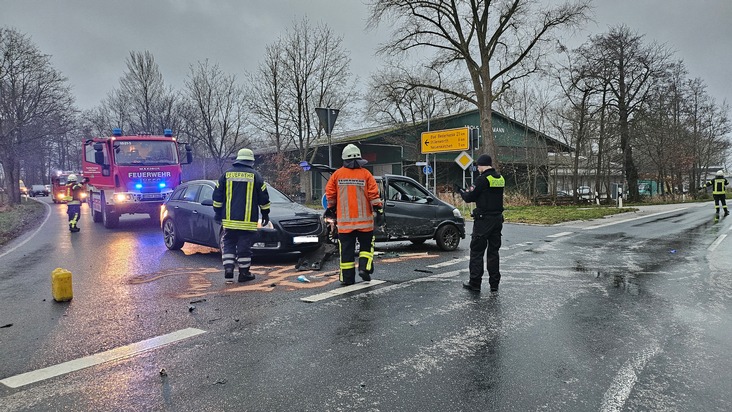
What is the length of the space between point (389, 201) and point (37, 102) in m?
29.9

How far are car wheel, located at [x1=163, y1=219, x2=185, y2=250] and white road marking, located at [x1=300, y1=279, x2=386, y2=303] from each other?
5.00 m

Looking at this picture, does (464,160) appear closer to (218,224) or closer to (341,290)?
(218,224)

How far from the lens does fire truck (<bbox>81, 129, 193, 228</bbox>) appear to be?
572 inches

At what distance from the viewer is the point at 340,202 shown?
6562 mm

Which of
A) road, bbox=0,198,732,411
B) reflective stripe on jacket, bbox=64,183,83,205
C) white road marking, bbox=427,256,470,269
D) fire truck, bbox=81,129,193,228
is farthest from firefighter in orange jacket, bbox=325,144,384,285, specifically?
reflective stripe on jacket, bbox=64,183,83,205

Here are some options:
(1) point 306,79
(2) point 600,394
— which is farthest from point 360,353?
(1) point 306,79

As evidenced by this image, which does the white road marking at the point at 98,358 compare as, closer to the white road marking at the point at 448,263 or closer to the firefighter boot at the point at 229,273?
the firefighter boot at the point at 229,273

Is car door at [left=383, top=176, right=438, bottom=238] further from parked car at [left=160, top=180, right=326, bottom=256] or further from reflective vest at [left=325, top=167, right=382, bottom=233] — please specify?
reflective vest at [left=325, top=167, right=382, bottom=233]

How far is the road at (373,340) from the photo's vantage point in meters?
3.23

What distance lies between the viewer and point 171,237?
401 inches

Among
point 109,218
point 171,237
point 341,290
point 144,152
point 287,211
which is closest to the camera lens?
point 341,290

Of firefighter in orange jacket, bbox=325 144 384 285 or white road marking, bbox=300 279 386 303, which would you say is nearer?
white road marking, bbox=300 279 386 303

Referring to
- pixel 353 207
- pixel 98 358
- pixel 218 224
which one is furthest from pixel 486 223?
pixel 218 224

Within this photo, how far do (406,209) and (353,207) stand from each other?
10.6 ft
